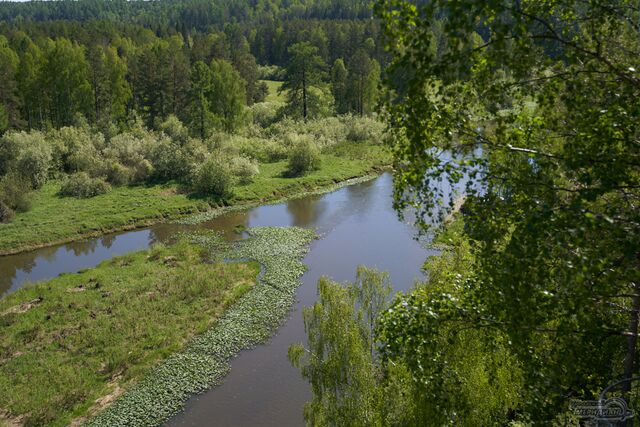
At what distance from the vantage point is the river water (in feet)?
55.9

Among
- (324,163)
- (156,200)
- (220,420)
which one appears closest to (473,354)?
(220,420)

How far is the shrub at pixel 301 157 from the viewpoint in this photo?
50.2 m

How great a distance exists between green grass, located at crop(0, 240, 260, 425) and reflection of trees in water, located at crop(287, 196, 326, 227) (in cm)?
922

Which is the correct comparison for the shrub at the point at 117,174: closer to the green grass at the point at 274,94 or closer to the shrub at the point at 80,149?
the shrub at the point at 80,149

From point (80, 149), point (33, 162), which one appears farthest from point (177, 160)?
point (33, 162)

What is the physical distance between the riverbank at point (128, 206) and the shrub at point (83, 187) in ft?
2.60

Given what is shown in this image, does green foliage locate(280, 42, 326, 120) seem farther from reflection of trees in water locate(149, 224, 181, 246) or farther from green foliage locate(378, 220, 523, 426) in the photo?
green foliage locate(378, 220, 523, 426)

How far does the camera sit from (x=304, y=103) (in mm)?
70562

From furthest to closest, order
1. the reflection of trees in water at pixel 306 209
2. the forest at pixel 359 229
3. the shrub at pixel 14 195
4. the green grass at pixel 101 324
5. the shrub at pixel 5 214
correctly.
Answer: the reflection of trees in water at pixel 306 209 → the shrub at pixel 14 195 → the shrub at pixel 5 214 → the green grass at pixel 101 324 → the forest at pixel 359 229

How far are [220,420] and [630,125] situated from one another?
1506 centimetres

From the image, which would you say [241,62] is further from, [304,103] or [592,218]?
[592,218]

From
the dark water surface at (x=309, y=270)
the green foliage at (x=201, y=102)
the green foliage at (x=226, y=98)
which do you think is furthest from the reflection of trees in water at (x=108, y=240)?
the green foliage at (x=226, y=98)

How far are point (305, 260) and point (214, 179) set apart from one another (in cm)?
1567

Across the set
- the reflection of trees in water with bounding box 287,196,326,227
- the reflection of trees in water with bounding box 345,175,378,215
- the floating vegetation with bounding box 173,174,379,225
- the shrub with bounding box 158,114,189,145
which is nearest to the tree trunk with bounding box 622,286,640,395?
the reflection of trees in water with bounding box 287,196,326,227
